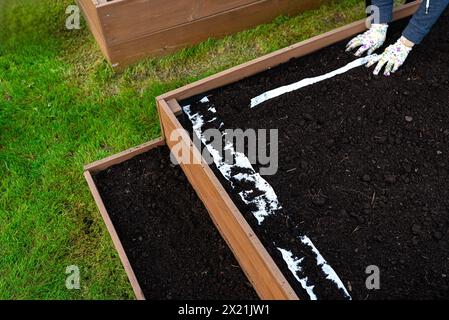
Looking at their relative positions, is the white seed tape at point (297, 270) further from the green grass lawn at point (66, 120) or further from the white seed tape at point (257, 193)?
the green grass lawn at point (66, 120)

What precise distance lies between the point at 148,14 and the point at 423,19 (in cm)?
157

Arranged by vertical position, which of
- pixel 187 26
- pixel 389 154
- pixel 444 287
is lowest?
pixel 444 287

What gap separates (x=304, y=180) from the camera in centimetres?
230

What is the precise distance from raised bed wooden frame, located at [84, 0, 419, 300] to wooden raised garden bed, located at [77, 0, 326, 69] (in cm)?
71

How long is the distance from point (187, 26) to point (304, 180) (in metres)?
1.45

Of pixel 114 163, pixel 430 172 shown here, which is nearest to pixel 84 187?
pixel 114 163

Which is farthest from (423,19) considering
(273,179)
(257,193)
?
(257,193)

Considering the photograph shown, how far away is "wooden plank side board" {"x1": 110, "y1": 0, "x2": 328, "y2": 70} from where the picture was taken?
314 cm

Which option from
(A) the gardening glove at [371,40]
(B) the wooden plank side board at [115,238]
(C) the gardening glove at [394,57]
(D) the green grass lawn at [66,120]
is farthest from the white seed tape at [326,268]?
(A) the gardening glove at [371,40]

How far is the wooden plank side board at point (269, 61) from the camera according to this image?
102 inches

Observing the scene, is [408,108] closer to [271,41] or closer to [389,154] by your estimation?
[389,154]

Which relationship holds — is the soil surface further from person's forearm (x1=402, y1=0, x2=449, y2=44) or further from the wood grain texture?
the wood grain texture

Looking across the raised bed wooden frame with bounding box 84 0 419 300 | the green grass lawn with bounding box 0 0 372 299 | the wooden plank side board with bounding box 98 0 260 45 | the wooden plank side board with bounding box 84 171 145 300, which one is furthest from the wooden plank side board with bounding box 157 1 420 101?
the wooden plank side board with bounding box 98 0 260 45
